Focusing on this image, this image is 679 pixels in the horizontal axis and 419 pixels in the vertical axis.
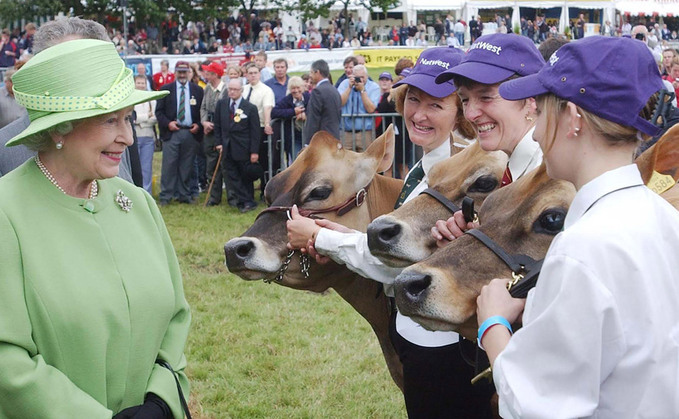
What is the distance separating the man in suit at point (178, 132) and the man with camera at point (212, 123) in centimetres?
17

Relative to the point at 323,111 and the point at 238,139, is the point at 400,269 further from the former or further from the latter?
the point at 238,139

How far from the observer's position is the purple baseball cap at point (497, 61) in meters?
3.24

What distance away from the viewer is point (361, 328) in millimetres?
7547

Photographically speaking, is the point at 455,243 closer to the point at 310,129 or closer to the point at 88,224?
the point at 88,224

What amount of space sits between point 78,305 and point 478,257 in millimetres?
1323

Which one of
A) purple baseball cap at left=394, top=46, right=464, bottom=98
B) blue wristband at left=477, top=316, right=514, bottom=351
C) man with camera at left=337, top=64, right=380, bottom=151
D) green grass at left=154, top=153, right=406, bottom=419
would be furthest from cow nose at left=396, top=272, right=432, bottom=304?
man with camera at left=337, top=64, right=380, bottom=151

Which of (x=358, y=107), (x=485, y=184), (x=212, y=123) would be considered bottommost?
(x=212, y=123)

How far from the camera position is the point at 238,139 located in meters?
13.4

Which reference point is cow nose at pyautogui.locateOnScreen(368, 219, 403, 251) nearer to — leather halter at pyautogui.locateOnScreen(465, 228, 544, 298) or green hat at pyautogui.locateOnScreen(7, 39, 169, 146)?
leather halter at pyautogui.locateOnScreen(465, 228, 544, 298)

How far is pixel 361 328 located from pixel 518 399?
569cm

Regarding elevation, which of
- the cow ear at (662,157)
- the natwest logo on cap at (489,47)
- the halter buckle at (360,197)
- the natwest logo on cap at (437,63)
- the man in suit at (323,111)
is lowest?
the man in suit at (323,111)

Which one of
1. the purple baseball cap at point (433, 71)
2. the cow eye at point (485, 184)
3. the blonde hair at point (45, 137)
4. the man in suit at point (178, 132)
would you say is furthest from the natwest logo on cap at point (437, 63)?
the man in suit at point (178, 132)

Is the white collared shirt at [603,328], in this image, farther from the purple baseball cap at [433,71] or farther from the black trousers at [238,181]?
the black trousers at [238,181]

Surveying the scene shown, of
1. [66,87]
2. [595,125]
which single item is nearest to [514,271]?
[595,125]
